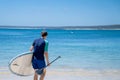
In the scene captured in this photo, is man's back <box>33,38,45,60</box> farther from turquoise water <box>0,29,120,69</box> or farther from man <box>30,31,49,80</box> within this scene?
turquoise water <box>0,29,120,69</box>

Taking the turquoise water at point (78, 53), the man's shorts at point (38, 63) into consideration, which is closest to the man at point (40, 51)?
the man's shorts at point (38, 63)

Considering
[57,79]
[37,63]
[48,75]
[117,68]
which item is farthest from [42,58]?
[117,68]

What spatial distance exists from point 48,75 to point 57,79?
771 millimetres

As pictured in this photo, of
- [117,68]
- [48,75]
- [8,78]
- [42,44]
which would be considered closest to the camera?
[42,44]

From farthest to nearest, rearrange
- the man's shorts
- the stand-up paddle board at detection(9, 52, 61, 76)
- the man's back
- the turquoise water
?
the turquoise water → the stand-up paddle board at detection(9, 52, 61, 76) → the man's shorts → the man's back

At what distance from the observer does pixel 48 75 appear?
10.1 m

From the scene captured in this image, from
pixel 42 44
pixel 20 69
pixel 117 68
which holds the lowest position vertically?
pixel 117 68

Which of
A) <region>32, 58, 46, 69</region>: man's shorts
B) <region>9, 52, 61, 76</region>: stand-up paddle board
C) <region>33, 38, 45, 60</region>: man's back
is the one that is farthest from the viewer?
<region>9, 52, 61, 76</region>: stand-up paddle board

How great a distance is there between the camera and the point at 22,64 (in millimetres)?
7359

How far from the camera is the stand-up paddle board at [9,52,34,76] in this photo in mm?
7266

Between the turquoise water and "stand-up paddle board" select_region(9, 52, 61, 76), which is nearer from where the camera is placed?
"stand-up paddle board" select_region(9, 52, 61, 76)

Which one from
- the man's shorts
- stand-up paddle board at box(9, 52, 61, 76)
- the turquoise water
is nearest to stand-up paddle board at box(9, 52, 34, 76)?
stand-up paddle board at box(9, 52, 61, 76)

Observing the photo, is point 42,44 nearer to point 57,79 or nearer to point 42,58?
point 42,58

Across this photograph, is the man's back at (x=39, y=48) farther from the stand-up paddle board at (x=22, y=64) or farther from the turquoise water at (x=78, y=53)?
the turquoise water at (x=78, y=53)
